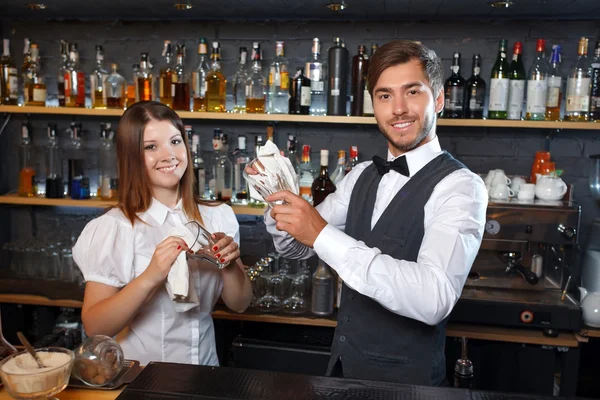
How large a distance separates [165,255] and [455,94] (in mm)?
1654

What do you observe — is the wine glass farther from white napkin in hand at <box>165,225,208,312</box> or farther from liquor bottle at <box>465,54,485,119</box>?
liquor bottle at <box>465,54,485,119</box>

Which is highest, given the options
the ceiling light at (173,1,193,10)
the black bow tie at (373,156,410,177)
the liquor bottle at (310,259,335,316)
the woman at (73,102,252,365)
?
the ceiling light at (173,1,193,10)

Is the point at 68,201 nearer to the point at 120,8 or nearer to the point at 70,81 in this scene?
the point at 70,81

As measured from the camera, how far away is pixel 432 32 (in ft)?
9.25

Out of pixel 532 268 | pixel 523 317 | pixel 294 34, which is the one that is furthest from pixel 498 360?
pixel 294 34

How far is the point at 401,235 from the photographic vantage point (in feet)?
5.22

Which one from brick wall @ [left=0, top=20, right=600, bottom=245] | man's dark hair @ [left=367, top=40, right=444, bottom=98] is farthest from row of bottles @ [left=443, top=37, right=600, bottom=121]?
man's dark hair @ [left=367, top=40, right=444, bottom=98]

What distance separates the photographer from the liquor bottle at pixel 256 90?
9.18 ft

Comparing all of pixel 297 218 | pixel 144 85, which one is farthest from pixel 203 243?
pixel 144 85

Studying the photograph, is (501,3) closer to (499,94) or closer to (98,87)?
(499,94)

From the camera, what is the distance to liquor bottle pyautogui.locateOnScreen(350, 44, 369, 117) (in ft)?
8.72

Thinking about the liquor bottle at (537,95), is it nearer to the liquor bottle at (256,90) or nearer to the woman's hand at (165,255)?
the liquor bottle at (256,90)

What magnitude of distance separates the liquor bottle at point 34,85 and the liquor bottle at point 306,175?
4.65ft

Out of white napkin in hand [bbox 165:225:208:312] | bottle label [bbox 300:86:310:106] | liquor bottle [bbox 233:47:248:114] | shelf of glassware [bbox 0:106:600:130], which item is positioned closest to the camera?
white napkin in hand [bbox 165:225:208:312]
